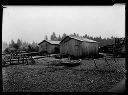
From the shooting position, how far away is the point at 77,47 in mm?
28625

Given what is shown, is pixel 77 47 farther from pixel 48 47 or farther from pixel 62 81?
pixel 62 81

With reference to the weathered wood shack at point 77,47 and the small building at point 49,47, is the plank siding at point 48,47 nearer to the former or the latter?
the small building at point 49,47

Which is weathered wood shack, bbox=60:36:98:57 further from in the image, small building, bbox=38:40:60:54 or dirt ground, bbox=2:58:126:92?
dirt ground, bbox=2:58:126:92

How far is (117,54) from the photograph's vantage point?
28781 millimetres

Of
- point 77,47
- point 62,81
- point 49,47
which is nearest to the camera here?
point 62,81

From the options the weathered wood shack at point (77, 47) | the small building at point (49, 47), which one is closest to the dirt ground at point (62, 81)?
the weathered wood shack at point (77, 47)

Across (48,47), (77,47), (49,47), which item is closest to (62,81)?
(77,47)

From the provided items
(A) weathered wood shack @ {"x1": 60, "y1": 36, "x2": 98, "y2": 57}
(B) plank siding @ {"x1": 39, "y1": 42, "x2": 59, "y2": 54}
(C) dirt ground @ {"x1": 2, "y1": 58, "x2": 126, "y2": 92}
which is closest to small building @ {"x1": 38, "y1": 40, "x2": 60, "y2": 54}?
(B) plank siding @ {"x1": 39, "y1": 42, "x2": 59, "y2": 54}

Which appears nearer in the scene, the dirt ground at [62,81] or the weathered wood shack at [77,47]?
the dirt ground at [62,81]

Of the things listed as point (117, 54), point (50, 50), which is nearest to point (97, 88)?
point (117, 54)

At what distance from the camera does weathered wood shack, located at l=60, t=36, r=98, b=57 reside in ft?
93.0

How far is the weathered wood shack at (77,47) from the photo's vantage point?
2834 cm
